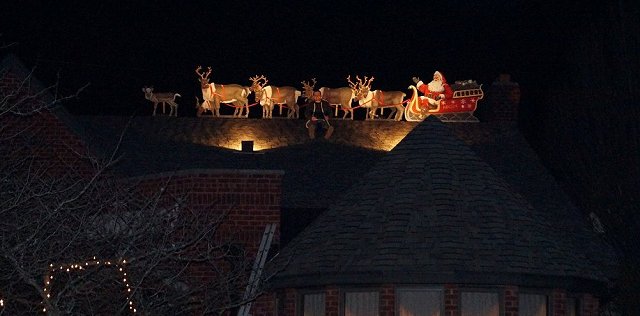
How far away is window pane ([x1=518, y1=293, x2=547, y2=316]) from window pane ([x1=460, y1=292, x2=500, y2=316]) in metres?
0.58

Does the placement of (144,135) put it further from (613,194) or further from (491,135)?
(613,194)

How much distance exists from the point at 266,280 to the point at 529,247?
5391 mm

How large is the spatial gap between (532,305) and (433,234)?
2475 millimetres

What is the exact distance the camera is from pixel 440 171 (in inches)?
1363

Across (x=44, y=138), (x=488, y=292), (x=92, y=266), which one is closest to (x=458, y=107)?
(x=44, y=138)

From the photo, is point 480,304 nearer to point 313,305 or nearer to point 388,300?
point 388,300

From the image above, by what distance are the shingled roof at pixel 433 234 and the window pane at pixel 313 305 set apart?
44 cm

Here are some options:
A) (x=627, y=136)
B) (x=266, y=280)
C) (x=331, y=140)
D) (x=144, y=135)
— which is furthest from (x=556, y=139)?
(x=266, y=280)

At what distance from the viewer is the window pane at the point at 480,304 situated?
32594 mm

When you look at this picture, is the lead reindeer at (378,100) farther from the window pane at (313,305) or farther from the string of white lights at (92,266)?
the string of white lights at (92,266)

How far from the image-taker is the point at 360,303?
3291 cm

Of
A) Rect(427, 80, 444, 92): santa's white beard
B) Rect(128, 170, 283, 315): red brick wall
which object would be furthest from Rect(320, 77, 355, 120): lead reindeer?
Rect(128, 170, 283, 315): red brick wall

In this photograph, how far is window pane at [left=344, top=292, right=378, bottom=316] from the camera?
3278 cm

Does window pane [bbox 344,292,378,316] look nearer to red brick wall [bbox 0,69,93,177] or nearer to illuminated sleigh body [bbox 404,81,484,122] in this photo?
red brick wall [bbox 0,69,93,177]
